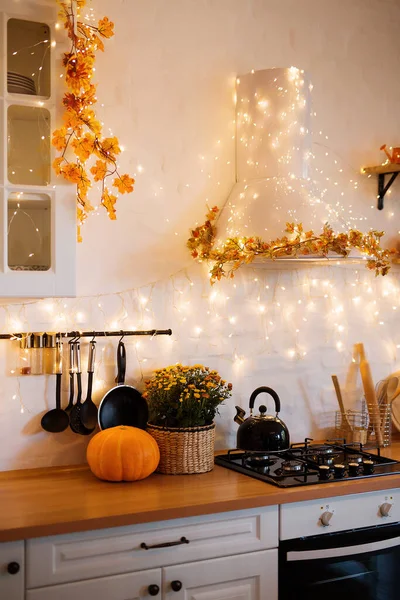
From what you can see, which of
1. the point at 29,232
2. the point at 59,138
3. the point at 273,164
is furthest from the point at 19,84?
the point at 273,164

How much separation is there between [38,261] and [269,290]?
112 cm

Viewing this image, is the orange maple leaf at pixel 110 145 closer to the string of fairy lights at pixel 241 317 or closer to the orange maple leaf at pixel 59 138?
the orange maple leaf at pixel 59 138

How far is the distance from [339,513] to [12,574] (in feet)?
3.46

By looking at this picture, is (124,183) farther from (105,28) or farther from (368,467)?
(368,467)

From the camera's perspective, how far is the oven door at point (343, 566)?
226cm

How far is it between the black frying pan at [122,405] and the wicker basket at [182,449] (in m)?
0.17

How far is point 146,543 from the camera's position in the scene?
2072 mm

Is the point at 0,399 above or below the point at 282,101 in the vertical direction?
below

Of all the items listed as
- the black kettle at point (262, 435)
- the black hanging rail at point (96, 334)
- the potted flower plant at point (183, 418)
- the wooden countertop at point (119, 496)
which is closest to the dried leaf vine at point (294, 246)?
the black hanging rail at point (96, 334)

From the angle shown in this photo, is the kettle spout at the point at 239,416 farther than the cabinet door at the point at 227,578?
Yes

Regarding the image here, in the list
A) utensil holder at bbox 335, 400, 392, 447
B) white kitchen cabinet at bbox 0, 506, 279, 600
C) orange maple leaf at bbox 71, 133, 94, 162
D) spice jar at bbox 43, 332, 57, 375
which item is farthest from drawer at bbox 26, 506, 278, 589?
orange maple leaf at bbox 71, 133, 94, 162

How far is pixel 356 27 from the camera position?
10.7 ft

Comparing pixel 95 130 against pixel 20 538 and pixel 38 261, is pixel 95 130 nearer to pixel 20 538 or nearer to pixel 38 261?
pixel 38 261

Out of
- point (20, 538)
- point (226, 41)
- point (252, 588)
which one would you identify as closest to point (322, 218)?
point (226, 41)
